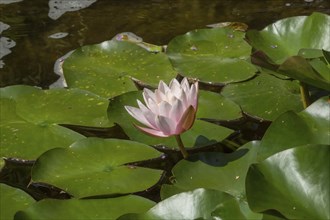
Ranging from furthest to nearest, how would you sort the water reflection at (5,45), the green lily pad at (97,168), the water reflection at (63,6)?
the water reflection at (63,6), the water reflection at (5,45), the green lily pad at (97,168)

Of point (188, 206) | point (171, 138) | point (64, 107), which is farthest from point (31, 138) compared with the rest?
point (188, 206)

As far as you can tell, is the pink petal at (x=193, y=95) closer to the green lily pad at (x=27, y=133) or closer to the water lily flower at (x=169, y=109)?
the water lily flower at (x=169, y=109)

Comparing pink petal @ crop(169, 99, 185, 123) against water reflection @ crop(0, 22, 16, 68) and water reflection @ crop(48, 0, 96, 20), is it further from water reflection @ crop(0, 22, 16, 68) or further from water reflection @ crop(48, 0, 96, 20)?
water reflection @ crop(48, 0, 96, 20)

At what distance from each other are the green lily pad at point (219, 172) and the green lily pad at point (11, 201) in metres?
0.29

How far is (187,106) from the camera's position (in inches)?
53.9

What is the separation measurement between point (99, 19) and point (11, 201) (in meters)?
1.16

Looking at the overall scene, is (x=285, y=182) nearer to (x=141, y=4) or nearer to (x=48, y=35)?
(x=48, y=35)

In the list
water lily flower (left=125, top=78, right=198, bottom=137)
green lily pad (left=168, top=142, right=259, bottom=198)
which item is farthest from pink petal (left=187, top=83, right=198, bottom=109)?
green lily pad (left=168, top=142, right=259, bottom=198)

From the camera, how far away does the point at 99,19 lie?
245cm

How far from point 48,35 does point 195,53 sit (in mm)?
585

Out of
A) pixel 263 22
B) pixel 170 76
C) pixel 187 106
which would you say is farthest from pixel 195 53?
pixel 187 106

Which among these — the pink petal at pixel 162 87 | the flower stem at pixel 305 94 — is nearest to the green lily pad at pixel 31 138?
the pink petal at pixel 162 87

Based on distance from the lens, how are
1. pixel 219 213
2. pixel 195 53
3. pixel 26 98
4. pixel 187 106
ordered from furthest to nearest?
pixel 195 53
pixel 26 98
pixel 187 106
pixel 219 213

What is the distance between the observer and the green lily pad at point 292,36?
1.83 metres
